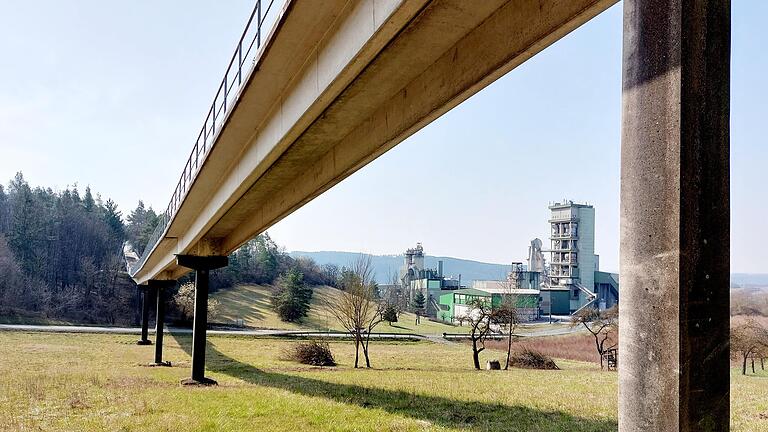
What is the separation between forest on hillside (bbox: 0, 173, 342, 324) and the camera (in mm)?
70750

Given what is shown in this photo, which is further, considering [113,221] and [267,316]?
[113,221]

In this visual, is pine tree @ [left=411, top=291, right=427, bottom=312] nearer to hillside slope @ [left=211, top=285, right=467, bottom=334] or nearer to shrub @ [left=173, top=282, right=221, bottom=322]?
hillside slope @ [left=211, top=285, right=467, bottom=334]

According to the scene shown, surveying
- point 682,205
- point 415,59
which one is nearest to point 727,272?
point 682,205

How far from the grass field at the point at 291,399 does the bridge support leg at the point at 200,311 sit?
801 mm

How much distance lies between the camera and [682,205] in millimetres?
3641

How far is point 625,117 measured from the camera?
4.00m

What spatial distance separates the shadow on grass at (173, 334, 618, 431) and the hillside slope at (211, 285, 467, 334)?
44965 mm

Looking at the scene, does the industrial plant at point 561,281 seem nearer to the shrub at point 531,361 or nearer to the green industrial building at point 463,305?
the green industrial building at point 463,305

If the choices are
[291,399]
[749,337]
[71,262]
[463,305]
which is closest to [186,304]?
[71,262]

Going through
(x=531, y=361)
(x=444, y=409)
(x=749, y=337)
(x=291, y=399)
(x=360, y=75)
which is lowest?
(x=531, y=361)

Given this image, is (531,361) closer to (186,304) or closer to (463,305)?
(186,304)

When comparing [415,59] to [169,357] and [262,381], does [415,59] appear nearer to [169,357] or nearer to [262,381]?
[262,381]

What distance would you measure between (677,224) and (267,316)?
7871 cm

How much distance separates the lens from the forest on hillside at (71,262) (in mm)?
70750
